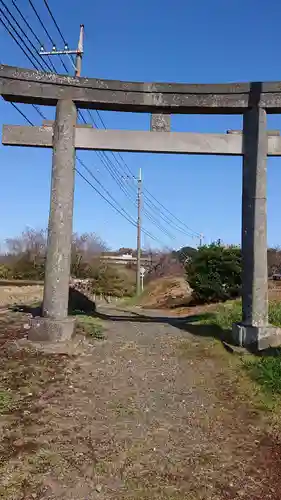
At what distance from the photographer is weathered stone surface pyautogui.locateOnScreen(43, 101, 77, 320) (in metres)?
7.14

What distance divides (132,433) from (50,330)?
10.9 feet

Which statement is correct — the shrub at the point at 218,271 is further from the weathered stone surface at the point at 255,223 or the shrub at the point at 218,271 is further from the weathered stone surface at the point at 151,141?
the weathered stone surface at the point at 151,141

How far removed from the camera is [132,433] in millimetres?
3904

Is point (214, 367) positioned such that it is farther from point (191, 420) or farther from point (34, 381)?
point (34, 381)

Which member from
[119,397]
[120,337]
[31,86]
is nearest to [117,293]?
[120,337]

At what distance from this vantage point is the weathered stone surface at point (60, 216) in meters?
7.14

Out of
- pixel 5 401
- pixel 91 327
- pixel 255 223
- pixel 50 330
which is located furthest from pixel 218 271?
pixel 5 401

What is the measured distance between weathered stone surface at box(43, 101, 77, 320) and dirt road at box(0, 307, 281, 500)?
1.05m

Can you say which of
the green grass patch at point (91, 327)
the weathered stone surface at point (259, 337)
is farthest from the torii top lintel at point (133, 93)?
the green grass patch at point (91, 327)

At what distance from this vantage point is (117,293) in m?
25.8

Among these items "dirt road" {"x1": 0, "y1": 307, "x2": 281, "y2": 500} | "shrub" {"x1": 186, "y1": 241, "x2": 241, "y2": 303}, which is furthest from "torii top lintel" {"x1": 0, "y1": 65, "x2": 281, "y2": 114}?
"shrub" {"x1": 186, "y1": 241, "x2": 241, "y2": 303}

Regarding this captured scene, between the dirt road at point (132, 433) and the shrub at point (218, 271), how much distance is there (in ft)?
29.0

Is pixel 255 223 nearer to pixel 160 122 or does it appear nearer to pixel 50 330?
pixel 160 122

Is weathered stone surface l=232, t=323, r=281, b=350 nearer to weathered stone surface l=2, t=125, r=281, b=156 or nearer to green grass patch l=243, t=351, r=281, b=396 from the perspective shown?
green grass patch l=243, t=351, r=281, b=396
